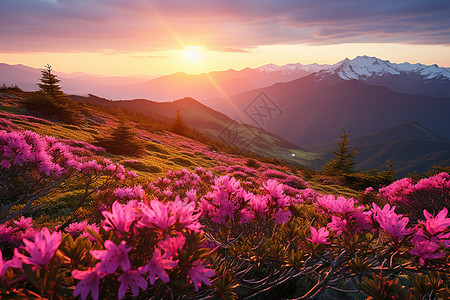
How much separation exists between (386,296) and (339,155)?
37196mm

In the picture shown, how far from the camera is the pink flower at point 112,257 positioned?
126cm

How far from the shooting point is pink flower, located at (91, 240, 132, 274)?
4.14 feet

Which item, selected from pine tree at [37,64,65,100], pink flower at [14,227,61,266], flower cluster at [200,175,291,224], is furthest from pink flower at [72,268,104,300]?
pine tree at [37,64,65,100]

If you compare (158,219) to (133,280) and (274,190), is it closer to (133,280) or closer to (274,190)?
(133,280)

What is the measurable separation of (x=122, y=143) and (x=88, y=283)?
686 inches

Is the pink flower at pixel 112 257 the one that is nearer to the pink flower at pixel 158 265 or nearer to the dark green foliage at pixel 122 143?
the pink flower at pixel 158 265

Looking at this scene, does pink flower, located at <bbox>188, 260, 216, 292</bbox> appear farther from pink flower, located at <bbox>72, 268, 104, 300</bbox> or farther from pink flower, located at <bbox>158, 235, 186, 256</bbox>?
pink flower, located at <bbox>72, 268, 104, 300</bbox>

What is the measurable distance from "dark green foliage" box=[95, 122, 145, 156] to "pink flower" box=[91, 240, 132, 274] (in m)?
16.7

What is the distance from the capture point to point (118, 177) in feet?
18.4

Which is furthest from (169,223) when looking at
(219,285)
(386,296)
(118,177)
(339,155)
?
(339,155)

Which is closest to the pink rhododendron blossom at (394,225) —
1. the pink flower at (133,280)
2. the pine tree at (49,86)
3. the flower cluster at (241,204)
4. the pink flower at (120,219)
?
the flower cluster at (241,204)

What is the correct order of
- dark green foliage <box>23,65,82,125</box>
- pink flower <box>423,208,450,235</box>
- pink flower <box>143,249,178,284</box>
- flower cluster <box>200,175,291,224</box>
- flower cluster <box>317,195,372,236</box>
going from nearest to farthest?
pink flower <box>143,249,178,284</box> < pink flower <box>423,208,450,235</box> < flower cluster <box>317,195,372,236</box> < flower cluster <box>200,175,291,224</box> < dark green foliage <box>23,65,82,125</box>

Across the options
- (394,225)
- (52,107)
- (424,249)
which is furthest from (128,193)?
(52,107)

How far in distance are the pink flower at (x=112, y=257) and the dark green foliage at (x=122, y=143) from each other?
16711mm
